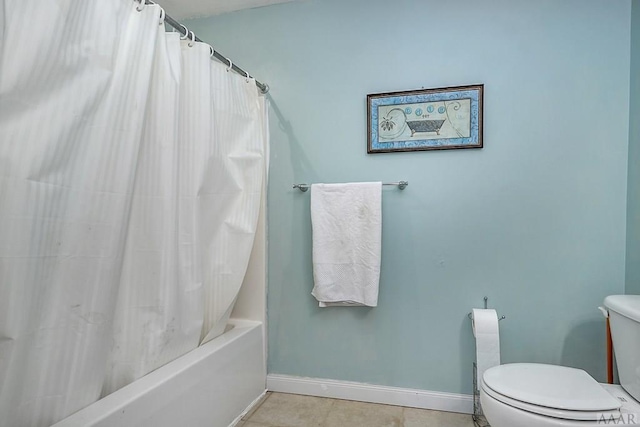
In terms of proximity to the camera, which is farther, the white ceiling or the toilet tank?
the white ceiling

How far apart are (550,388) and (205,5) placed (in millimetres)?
2443

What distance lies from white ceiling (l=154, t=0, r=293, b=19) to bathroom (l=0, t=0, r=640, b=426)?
0.22 feet

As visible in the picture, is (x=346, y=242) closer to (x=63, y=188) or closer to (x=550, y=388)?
(x=550, y=388)

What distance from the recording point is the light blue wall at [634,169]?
153 cm

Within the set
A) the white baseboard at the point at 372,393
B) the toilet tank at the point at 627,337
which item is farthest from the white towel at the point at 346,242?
Answer: the toilet tank at the point at 627,337

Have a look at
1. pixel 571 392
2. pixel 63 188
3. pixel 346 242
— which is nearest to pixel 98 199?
pixel 63 188

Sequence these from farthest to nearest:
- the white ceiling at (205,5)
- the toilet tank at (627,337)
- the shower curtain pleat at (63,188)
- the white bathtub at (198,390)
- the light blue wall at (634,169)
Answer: the white ceiling at (205,5)
the light blue wall at (634,169)
the toilet tank at (627,337)
the white bathtub at (198,390)
the shower curtain pleat at (63,188)

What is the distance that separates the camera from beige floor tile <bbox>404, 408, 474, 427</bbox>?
1.66 meters

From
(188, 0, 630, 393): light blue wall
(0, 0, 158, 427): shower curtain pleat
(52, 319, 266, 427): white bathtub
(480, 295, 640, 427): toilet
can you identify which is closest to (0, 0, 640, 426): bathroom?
(188, 0, 630, 393): light blue wall

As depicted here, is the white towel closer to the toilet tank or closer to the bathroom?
the bathroom

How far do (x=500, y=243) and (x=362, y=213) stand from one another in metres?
0.68

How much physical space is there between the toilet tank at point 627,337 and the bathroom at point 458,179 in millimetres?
286

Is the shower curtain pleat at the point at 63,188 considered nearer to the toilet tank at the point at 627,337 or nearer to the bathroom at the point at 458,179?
the bathroom at the point at 458,179

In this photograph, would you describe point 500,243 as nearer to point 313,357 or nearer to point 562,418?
point 562,418
